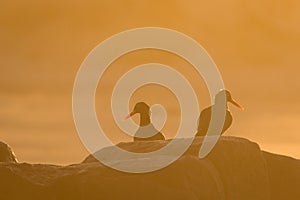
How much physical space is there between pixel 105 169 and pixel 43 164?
7.15 feet

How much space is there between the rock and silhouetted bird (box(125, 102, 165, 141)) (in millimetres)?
7132

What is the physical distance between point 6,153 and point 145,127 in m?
9.14

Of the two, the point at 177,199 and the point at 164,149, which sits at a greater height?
the point at 164,149

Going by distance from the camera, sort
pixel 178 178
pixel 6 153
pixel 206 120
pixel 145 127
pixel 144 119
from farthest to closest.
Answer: pixel 144 119 → pixel 145 127 → pixel 206 120 → pixel 6 153 → pixel 178 178

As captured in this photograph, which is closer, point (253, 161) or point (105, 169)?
point (105, 169)

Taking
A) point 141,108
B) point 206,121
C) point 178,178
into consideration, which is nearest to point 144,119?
point 141,108

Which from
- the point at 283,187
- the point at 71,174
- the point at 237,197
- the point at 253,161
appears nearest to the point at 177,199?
the point at 71,174

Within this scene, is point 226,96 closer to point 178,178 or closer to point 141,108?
point 141,108

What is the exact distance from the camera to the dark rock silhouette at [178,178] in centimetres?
2141

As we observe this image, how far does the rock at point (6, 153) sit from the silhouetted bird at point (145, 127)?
7.13m

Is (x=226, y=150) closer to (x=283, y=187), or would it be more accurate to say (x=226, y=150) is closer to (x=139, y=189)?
(x=283, y=187)

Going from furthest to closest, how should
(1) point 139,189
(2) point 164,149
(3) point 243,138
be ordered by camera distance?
(3) point 243,138 → (2) point 164,149 → (1) point 139,189

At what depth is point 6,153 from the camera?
28.9m

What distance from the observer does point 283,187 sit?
29.3 meters
